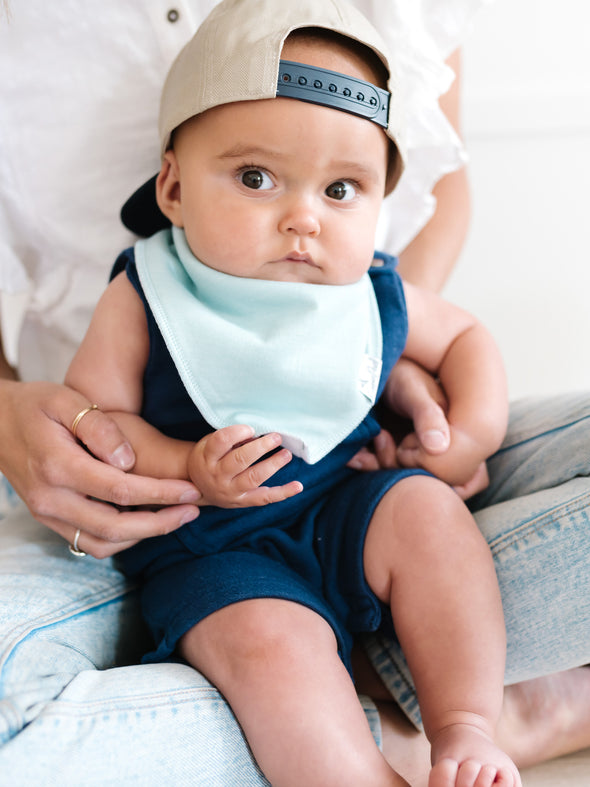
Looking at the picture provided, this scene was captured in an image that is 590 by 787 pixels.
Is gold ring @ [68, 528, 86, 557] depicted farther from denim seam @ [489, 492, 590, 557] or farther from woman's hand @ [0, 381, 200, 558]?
denim seam @ [489, 492, 590, 557]

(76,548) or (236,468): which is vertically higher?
(236,468)

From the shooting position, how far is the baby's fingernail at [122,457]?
75 cm

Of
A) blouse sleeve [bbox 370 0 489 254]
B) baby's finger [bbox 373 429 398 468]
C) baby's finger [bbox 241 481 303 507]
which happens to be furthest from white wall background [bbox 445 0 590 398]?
baby's finger [bbox 241 481 303 507]

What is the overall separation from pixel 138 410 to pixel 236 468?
0.20 meters

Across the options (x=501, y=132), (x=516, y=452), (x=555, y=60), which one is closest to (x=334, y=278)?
(x=516, y=452)

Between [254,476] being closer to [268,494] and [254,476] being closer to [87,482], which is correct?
[268,494]

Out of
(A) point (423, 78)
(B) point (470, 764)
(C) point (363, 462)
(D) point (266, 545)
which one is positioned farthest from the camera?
(A) point (423, 78)

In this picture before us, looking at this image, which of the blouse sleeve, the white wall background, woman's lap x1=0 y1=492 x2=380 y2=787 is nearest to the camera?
woman's lap x1=0 y1=492 x2=380 y2=787

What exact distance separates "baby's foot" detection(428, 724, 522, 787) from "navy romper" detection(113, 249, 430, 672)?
5.9 inches

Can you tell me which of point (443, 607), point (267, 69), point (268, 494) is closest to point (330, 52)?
point (267, 69)

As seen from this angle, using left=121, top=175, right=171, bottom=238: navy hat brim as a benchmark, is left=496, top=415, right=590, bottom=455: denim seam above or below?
below

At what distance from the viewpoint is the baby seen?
688 mm

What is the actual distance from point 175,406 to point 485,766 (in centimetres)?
47

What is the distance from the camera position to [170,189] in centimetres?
82
